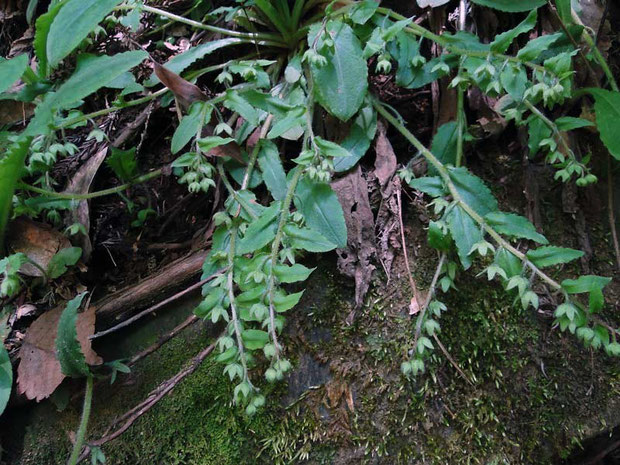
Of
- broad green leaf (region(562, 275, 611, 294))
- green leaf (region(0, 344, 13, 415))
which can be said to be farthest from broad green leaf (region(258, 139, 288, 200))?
green leaf (region(0, 344, 13, 415))

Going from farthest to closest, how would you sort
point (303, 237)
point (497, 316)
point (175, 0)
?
point (175, 0) → point (497, 316) → point (303, 237)

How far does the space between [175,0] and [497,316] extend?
1845 millimetres

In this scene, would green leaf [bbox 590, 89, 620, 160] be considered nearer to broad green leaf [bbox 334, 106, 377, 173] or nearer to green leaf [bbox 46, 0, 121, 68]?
broad green leaf [bbox 334, 106, 377, 173]

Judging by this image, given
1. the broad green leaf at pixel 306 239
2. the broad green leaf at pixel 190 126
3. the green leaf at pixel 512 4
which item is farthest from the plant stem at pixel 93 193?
the green leaf at pixel 512 4

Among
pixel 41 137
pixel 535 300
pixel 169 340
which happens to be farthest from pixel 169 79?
pixel 535 300

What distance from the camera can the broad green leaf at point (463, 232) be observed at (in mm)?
1435

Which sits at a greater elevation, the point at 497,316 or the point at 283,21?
the point at 283,21

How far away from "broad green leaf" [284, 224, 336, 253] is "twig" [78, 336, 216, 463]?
0.45 metres

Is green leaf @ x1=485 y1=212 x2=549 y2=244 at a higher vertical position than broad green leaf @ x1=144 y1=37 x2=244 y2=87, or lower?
lower

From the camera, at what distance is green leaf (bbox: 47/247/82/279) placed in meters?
1.74

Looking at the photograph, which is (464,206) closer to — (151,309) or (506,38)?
(506,38)

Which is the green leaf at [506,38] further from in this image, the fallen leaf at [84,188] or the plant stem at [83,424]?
the plant stem at [83,424]

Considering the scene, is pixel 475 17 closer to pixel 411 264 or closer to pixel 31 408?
pixel 411 264

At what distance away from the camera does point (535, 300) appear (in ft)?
4.10
